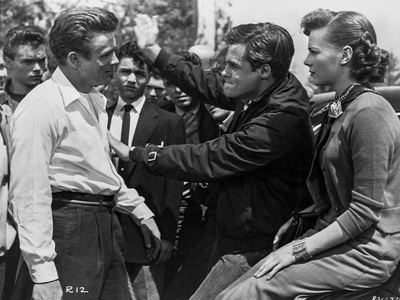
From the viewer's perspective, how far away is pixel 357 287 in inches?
134

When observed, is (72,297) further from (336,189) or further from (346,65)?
(346,65)

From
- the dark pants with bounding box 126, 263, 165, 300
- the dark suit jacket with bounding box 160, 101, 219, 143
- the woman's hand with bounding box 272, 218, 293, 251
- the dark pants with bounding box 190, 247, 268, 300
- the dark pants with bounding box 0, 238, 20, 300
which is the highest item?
the woman's hand with bounding box 272, 218, 293, 251

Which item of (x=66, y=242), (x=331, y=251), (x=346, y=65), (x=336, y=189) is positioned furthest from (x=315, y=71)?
(x=66, y=242)

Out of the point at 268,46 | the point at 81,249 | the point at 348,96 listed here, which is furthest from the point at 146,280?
the point at 348,96

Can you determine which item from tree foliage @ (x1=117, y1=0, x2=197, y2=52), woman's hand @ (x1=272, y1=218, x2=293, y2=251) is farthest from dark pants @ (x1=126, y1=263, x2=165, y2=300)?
tree foliage @ (x1=117, y1=0, x2=197, y2=52)

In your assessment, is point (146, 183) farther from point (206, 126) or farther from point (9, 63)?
point (9, 63)

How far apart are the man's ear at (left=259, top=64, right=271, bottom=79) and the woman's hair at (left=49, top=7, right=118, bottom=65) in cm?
79

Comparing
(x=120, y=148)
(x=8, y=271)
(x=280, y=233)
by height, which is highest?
(x=120, y=148)

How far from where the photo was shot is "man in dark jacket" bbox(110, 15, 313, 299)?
12.9ft

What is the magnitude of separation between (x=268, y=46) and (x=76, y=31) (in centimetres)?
93

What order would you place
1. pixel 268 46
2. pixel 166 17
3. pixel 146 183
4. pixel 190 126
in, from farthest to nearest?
pixel 166 17 → pixel 190 126 → pixel 146 183 → pixel 268 46

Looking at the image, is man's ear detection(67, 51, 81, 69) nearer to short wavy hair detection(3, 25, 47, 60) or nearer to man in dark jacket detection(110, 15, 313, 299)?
man in dark jacket detection(110, 15, 313, 299)

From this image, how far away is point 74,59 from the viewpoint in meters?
4.00

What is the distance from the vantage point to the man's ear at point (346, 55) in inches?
140
